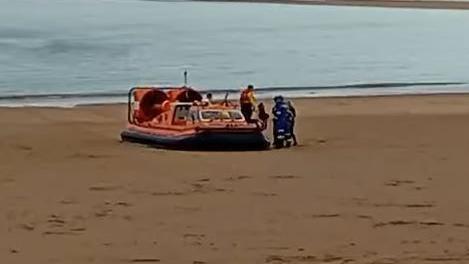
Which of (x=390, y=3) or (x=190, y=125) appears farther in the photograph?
(x=390, y=3)

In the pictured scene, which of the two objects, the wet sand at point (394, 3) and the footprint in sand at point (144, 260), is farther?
the wet sand at point (394, 3)

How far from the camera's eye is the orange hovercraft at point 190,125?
15336 mm

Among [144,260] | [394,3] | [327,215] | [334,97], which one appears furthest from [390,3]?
[144,260]

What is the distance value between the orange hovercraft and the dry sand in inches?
8.7

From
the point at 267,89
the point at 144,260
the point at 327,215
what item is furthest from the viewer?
the point at 267,89

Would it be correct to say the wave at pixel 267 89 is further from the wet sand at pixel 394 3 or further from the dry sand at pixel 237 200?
the wet sand at pixel 394 3

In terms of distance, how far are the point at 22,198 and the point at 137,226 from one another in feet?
5.82

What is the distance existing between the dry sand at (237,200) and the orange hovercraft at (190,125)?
0.73ft

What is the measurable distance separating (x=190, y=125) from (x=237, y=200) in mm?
4021

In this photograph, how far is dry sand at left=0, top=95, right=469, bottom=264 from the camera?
940 cm

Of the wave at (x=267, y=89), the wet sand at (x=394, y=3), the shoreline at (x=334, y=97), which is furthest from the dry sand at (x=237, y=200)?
the wet sand at (x=394, y=3)

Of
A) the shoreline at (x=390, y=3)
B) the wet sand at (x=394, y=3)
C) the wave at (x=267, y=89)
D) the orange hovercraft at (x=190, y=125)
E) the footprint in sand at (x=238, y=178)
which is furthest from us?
the wet sand at (x=394, y=3)

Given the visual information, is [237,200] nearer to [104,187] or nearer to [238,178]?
[238,178]

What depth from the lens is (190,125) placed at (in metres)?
15.6
